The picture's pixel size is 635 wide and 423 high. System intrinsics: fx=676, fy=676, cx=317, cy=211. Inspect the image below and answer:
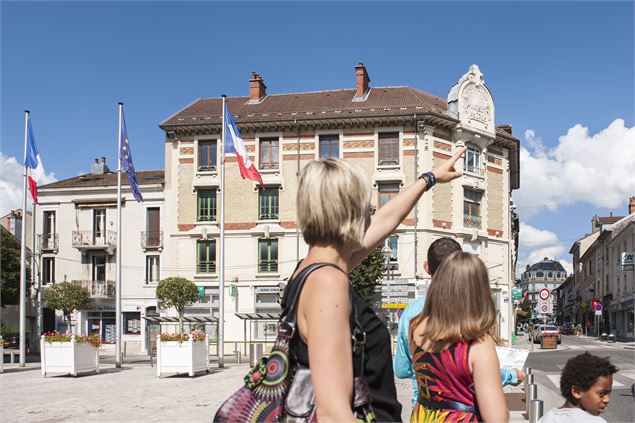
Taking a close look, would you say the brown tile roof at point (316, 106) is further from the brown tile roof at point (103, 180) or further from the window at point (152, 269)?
the window at point (152, 269)

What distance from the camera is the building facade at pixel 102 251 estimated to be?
38.2 meters

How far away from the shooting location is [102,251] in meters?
39.1

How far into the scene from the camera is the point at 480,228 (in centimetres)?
3844

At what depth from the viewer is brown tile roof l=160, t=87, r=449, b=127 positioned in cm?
3672

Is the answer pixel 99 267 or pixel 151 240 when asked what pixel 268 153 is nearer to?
pixel 151 240

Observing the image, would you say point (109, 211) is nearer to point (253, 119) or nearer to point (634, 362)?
point (253, 119)

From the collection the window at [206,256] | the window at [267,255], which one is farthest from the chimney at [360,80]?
the window at [206,256]

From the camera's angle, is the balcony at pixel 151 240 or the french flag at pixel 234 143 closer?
the french flag at pixel 234 143

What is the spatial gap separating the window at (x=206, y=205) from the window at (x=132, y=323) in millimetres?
6634

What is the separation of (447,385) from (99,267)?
38.6 m

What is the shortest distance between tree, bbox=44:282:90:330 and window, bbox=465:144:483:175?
22.4m

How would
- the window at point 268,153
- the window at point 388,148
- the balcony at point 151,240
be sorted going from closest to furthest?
the window at point 388,148, the window at point 268,153, the balcony at point 151,240

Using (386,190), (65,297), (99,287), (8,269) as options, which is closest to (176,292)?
(65,297)

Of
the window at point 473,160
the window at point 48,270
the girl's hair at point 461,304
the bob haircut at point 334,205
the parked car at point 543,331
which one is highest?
the window at point 473,160
